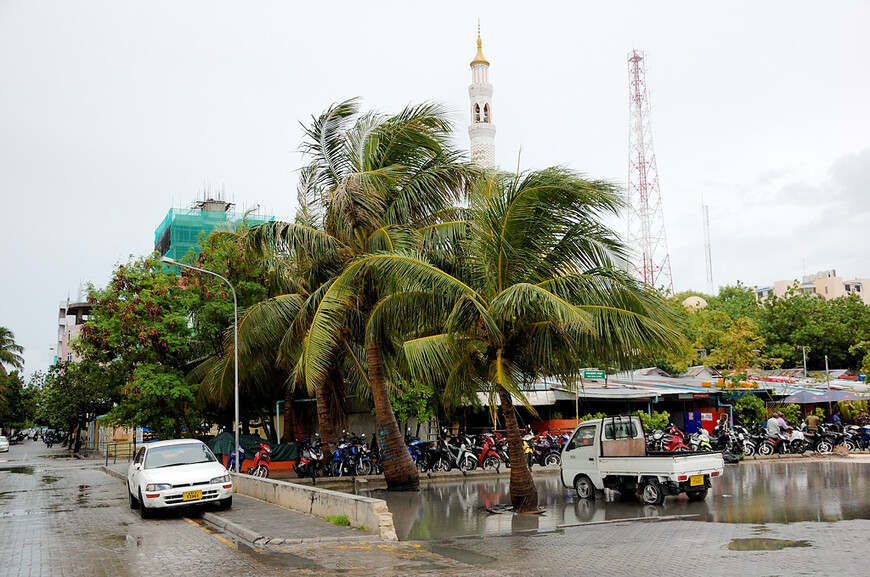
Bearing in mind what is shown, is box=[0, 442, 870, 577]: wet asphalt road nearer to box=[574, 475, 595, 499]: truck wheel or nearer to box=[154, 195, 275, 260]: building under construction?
box=[574, 475, 595, 499]: truck wheel

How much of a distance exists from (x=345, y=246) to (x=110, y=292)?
40.6 ft

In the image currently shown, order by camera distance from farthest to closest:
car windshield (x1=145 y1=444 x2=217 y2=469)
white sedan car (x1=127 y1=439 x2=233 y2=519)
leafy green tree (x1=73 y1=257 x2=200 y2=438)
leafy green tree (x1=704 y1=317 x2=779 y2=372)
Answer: leafy green tree (x1=704 y1=317 x2=779 y2=372) → leafy green tree (x1=73 y1=257 x2=200 y2=438) → car windshield (x1=145 y1=444 x2=217 y2=469) → white sedan car (x1=127 y1=439 x2=233 y2=519)

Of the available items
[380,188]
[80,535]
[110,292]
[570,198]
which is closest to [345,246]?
[380,188]

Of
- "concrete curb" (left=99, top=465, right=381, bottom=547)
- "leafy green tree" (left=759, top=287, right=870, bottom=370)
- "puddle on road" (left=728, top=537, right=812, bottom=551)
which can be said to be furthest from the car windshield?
"leafy green tree" (left=759, top=287, right=870, bottom=370)

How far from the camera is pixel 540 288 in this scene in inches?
518

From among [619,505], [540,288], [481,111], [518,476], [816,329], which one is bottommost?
[619,505]

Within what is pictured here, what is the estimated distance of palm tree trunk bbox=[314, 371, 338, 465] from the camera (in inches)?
899

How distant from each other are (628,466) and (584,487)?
5.19 feet

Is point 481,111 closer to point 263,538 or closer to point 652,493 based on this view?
point 652,493

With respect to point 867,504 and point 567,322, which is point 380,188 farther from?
point 867,504

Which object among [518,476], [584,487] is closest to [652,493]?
[584,487]

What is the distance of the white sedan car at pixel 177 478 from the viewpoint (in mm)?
14531

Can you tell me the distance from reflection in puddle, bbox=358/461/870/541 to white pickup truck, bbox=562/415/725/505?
0.34 m

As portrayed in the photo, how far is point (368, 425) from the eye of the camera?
98.4 ft
